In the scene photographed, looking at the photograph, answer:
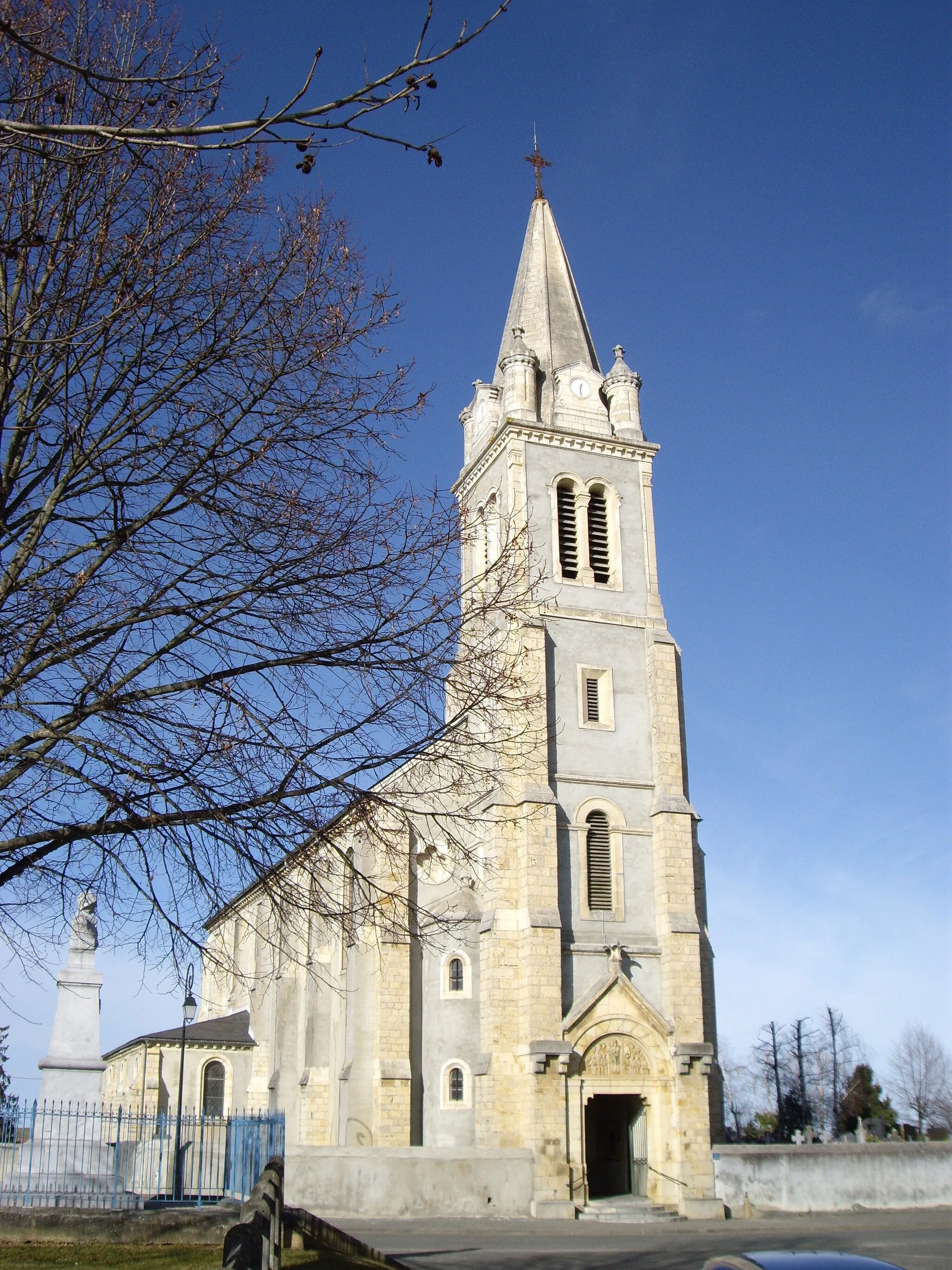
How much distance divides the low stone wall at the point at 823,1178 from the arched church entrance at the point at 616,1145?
1834 millimetres

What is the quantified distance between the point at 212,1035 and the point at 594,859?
2132cm

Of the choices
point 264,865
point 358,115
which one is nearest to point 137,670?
point 264,865

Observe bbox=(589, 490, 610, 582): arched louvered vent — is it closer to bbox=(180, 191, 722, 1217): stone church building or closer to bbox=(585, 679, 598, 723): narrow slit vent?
bbox=(180, 191, 722, 1217): stone church building

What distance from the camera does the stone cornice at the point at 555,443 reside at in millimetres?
32344

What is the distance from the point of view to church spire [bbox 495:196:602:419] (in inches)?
1388

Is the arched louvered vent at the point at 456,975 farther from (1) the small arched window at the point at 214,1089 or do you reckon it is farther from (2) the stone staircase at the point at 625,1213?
(1) the small arched window at the point at 214,1089

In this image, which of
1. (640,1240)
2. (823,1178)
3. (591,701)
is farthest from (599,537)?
(640,1240)

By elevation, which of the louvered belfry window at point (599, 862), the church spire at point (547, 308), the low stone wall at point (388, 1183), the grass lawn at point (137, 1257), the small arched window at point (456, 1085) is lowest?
the low stone wall at point (388, 1183)

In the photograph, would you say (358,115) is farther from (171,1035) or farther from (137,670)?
(171,1035)

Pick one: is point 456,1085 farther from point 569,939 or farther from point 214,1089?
point 214,1089

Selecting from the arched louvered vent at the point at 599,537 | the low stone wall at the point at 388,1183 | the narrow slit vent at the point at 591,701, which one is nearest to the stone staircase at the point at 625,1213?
the low stone wall at the point at 388,1183

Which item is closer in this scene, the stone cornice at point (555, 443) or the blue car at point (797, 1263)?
the blue car at point (797, 1263)

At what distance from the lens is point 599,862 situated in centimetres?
2862

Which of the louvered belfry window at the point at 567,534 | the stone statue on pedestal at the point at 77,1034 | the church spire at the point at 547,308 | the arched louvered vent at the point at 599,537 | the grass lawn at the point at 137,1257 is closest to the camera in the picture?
the grass lawn at the point at 137,1257
